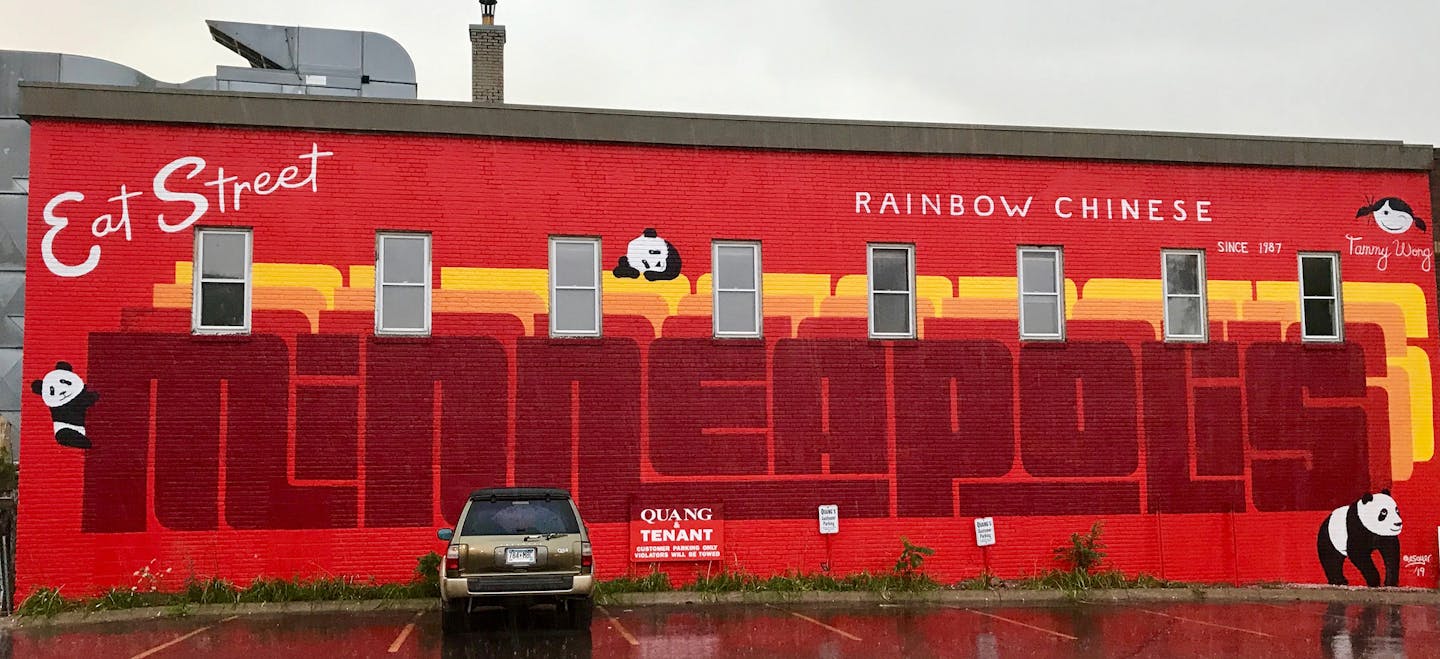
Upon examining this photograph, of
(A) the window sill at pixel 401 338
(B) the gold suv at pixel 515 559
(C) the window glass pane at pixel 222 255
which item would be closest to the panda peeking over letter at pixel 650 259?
(A) the window sill at pixel 401 338

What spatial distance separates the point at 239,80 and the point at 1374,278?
33003 mm

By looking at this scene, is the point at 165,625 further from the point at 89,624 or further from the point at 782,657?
the point at 782,657

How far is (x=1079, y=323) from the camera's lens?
1891cm

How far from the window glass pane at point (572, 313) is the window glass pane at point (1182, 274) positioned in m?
8.84

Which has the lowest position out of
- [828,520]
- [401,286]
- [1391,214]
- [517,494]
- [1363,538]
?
[1363,538]

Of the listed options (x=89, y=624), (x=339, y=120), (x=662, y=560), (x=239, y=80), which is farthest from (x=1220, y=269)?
(x=239, y=80)

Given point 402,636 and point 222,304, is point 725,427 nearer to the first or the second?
point 402,636

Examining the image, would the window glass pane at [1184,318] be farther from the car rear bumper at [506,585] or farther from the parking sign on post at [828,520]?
the car rear bumper at [506,585]

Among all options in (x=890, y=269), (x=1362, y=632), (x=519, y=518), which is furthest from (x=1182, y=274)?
(x=519, y=518)

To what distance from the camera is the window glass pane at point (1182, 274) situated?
19.4 m

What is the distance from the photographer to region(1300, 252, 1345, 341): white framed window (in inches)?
774

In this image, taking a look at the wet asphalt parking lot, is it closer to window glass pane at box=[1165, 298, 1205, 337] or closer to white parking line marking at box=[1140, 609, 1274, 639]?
white parking line marking at box=[1140, 609, 1274, 639]

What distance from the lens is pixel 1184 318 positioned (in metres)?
19.3

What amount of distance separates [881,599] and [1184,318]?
662 centimetres
